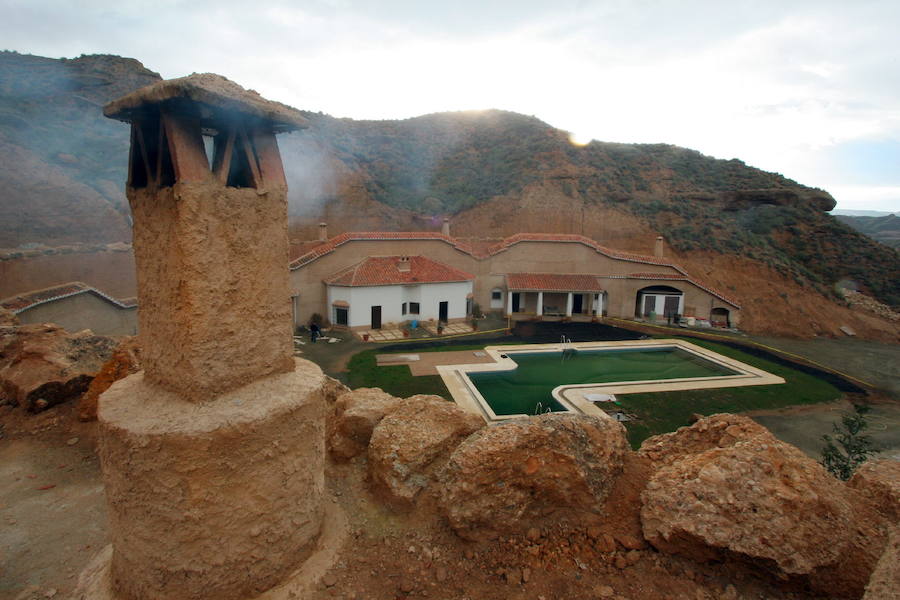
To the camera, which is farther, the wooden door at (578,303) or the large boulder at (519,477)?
the wooden door at (578,303)

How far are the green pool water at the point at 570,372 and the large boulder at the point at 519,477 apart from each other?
30.5 ft

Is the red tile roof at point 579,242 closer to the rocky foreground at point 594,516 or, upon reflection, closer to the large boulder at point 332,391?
the large boulder at point 332,391

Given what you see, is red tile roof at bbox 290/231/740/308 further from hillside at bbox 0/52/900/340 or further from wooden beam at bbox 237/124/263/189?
wooden beam at bbox 237/124/263/189

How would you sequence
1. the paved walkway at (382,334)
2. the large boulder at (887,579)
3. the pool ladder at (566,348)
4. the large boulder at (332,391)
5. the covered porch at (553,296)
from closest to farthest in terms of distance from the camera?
the large boulder at (887,579)
the large boulder at (332,391)
the pool ladder at (566,348)
the paved walkway at (382,334)
the covered porch at (553,296)

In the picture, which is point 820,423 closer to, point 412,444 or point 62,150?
point 412,444

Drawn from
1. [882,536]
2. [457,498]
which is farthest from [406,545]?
[882,536]

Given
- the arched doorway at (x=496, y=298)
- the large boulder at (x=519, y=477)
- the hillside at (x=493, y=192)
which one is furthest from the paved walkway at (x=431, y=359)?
the hillside at (x=493, y=192)

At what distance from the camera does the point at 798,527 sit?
3.32 meters

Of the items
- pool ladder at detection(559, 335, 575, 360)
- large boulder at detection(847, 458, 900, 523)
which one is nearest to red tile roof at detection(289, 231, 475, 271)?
pool ladder at detection(559, 335, 575, 360)

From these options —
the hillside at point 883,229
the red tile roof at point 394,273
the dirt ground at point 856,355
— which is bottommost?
the dirt ground at point 856,355

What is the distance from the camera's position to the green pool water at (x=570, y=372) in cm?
1430

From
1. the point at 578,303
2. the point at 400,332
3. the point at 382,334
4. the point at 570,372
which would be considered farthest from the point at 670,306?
the point at 382,334

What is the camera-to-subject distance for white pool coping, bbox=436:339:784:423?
A: 13633mm

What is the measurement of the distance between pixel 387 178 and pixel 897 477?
150ft
